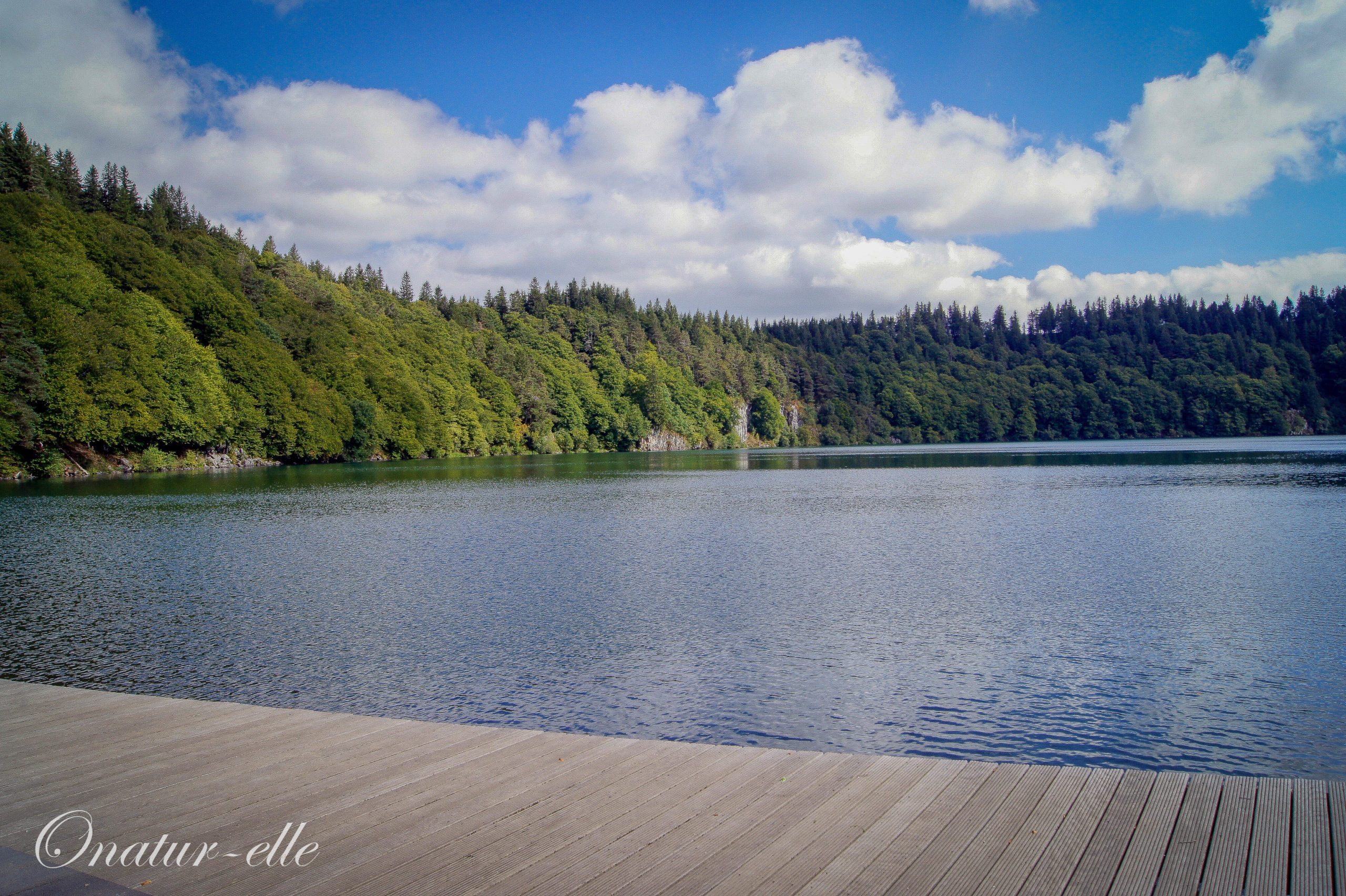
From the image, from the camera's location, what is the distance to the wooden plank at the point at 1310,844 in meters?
4.07

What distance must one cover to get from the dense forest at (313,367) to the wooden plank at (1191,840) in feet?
223

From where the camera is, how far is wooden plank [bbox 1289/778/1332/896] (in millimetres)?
4070

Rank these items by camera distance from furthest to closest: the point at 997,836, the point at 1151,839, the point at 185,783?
1. the point at 185,783
2. the point at 997,836
3. the point at 1151,839

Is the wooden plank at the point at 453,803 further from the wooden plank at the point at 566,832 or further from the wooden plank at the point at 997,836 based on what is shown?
the wooden plank at the point at 997,836

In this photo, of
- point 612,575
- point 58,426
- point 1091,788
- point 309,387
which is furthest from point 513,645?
point 309,387

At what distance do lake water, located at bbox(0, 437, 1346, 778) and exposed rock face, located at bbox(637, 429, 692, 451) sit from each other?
116136 mm

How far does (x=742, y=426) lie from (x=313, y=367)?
354ft

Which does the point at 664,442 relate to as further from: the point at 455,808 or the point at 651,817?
the point at 651,817

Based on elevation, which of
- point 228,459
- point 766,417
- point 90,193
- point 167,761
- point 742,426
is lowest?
point 167,761

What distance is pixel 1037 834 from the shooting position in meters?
4.69

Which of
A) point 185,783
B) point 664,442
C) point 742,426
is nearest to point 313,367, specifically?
point 664,442

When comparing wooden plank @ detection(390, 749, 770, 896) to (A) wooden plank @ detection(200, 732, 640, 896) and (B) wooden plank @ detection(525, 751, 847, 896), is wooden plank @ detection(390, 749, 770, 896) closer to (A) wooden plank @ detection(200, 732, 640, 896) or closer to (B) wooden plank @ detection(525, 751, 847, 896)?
(B) wooden plank @ detection(525, 751, 847, 896)

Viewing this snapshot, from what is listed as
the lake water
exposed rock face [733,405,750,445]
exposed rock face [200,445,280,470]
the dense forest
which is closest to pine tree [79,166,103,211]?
the dense forest

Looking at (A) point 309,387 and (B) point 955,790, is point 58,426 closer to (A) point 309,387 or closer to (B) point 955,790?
(A) point 309,387
